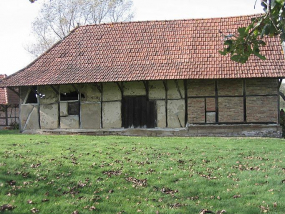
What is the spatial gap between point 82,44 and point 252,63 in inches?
322

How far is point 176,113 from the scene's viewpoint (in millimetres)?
15531

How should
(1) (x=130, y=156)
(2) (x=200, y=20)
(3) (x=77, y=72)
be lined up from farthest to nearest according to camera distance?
(2) (x=200, y=20), (3) (x=77, y=72), (1) (x=130, y=156)

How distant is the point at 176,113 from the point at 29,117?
6949 millimetres

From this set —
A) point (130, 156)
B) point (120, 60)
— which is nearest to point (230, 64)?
point (120, 60)

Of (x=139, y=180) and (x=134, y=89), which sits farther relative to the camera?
(x=134, y=89)

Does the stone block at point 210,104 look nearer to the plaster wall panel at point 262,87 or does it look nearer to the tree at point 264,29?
the plaster wall panel at point 262,87

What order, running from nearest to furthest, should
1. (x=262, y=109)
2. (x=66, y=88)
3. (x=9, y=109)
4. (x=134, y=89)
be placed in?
1. (x=262, y=109)
2. (x=134, y=89)
3. (x=66, y=88)
4. (x=9, y=109)

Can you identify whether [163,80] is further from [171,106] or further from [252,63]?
[252,63]

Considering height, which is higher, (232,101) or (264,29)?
(264,29)

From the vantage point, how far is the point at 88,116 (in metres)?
16.3

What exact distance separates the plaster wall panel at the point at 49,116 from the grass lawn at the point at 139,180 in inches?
246

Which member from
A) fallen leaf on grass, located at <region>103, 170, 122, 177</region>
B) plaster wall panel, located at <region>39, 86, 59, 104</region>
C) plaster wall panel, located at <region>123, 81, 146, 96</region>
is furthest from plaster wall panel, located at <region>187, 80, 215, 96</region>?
fallen leaf on grass, located at <region>103, 170, 122, 177</region>

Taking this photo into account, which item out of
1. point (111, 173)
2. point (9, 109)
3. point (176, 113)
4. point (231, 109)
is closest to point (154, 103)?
point (176, 113)

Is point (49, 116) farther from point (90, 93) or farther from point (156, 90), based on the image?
point (156, 90)
